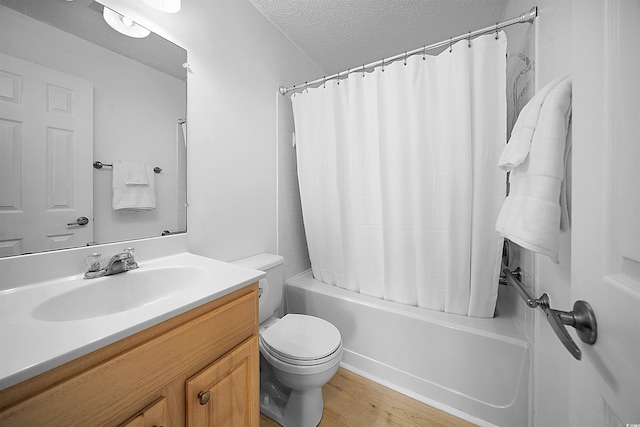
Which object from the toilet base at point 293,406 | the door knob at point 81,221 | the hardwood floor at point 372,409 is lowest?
the hardwood floor at point 372,409

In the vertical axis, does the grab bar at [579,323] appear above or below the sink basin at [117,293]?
above

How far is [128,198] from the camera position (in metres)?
1.02

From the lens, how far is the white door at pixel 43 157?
0.73 m

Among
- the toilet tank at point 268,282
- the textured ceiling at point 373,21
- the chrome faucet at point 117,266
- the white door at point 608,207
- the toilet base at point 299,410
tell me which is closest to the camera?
the white door at point 608,207

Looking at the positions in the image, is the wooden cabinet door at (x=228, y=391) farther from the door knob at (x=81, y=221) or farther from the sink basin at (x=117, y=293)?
the door knob at (x=81, y=221)

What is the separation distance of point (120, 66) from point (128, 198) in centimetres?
56

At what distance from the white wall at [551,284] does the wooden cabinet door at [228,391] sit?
97 cm

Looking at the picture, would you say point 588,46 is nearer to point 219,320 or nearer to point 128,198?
point 219,320

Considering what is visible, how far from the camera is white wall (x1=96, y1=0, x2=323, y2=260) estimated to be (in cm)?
121

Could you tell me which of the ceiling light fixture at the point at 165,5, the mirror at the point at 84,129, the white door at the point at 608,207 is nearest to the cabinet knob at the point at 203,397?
the mirror at the point at 84,129

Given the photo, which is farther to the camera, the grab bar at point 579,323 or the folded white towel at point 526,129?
the folded white towel at point 526,129

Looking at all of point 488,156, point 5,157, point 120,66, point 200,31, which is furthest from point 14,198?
point 488,156

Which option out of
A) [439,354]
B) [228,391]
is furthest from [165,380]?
[439,354]

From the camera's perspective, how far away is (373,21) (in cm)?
162
